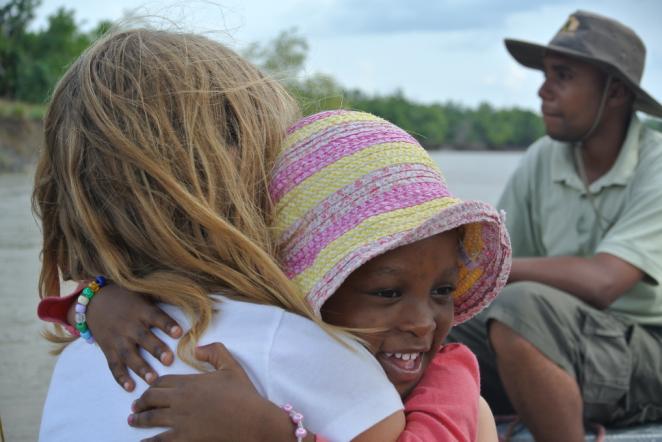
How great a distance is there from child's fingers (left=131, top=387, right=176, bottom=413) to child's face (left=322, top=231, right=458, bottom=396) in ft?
1.13

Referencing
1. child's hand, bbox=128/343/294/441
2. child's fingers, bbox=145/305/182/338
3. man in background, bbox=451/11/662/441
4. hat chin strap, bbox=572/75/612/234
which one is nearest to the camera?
child's hand, bbox=128/343/294/441

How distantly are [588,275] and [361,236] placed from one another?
6.84ft

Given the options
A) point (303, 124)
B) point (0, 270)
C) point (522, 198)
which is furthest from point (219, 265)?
point (0, 270)

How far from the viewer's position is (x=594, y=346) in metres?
3.11

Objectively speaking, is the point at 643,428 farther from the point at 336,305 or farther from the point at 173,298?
the point at 173,298

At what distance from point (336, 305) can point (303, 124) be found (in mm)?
348

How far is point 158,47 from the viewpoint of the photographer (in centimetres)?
148

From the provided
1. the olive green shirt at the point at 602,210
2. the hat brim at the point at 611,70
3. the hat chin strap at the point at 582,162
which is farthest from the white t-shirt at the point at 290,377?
the hat brim at the point at 611,70

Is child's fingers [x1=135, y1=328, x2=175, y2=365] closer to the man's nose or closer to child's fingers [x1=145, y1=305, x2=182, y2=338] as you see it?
child's fingers [x1=145, y1=305, x2=182, y2=338]

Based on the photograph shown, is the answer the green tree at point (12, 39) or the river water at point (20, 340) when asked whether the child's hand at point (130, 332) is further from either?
the green tree at point (12, 39)

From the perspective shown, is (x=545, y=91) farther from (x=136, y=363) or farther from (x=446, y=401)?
(x=136, y=363)

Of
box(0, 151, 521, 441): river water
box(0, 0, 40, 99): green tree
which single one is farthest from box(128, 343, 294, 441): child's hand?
box(0, 0, 40, 99): green tree

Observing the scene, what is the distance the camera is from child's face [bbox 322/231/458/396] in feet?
4.68

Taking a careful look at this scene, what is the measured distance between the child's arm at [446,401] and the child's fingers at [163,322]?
15.6 inches
